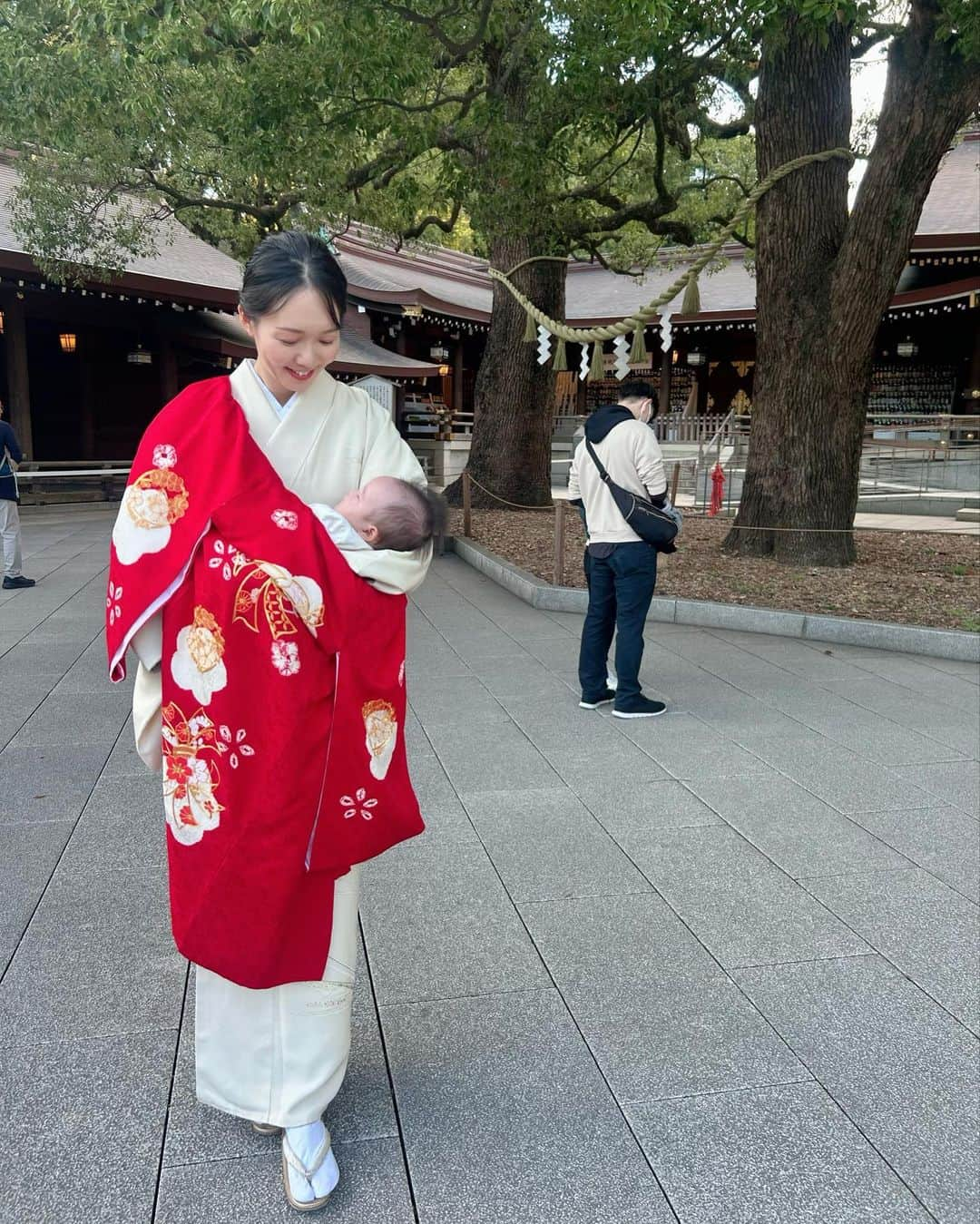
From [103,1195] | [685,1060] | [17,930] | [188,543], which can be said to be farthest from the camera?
[17,930]

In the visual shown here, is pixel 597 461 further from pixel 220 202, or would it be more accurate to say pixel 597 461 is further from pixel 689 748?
pixel 220 202

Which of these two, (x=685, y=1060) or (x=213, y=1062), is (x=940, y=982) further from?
(x=213, y=1062)

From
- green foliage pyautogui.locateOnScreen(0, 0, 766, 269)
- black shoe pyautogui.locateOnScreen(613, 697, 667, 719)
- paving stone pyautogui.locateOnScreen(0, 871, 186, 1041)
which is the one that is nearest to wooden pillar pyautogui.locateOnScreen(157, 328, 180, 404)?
green foliage pyautogui.locateOnScreen(0, 0, 766, 269)

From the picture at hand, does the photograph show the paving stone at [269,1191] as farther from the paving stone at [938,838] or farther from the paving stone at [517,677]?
the paving stone at [517,677]

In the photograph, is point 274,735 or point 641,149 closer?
point 274,735

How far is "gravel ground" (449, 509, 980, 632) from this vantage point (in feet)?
22.2

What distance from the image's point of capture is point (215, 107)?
8.48 meters

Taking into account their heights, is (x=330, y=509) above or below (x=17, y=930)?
above

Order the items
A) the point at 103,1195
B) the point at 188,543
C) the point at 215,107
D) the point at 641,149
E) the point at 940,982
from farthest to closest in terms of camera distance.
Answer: the point at 641,149 < the point at 215,107 < the point at 940,982 < the point at 103,1195 < the point at 188,543

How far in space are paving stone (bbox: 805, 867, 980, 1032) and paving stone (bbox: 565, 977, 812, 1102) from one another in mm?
530

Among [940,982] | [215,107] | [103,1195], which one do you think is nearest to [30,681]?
[103,1195]

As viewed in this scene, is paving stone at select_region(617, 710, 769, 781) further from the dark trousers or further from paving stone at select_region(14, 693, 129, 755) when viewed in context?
paving stone at select_region(14, 693, 129, 755)

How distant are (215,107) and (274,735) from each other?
29.1 ft

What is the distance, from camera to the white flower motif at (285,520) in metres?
1.54
